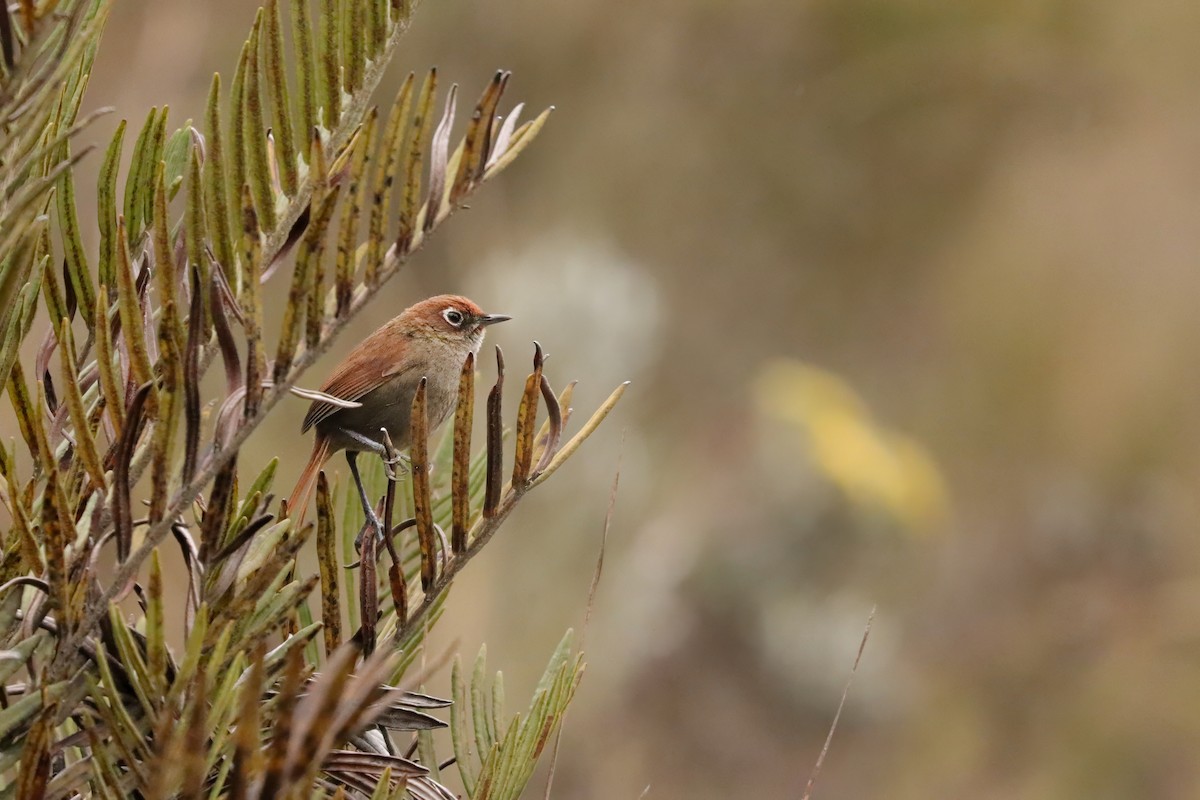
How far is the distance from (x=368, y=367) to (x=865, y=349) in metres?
6.72

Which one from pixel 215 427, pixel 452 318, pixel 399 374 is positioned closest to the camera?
pixel 215 427

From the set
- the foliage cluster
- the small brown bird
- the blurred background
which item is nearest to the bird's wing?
the small brown bird

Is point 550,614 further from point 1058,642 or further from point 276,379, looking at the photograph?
point 276,379

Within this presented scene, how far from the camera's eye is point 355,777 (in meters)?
0.48

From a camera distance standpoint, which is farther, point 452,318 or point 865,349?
point 865,349

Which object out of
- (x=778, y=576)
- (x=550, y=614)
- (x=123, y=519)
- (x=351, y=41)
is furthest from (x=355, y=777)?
(x=778, y=576)

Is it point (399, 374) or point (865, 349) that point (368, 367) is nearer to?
point (399, 374)

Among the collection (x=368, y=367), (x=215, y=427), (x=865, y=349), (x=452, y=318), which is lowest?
(x=215, y=427)

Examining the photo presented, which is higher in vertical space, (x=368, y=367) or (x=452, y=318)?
(x=452, y=318)

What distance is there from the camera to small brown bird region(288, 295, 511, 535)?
50.4 inches

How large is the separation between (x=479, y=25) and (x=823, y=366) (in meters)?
3.51

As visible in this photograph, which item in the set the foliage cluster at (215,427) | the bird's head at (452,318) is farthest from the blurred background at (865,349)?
the foliage cluster at (215,427)

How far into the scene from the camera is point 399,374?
1.42m

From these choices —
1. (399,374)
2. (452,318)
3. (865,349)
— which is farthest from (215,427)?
(865,349)
